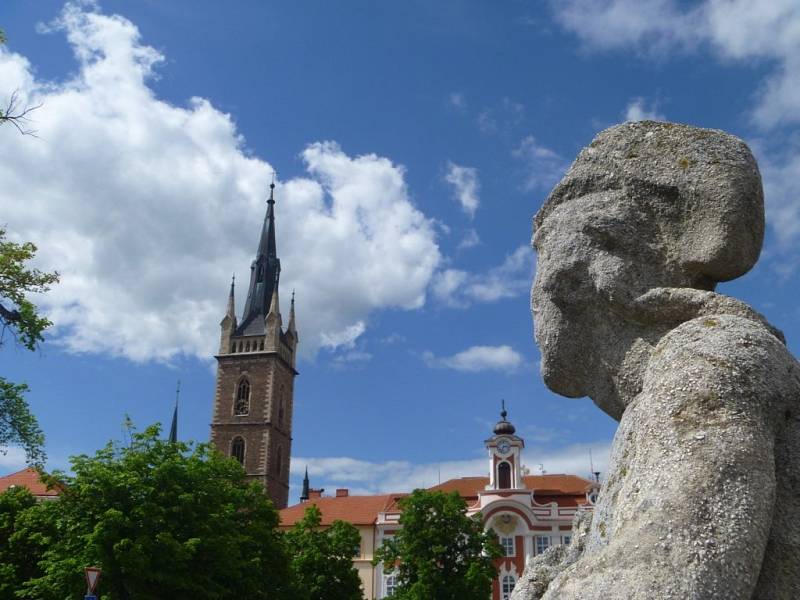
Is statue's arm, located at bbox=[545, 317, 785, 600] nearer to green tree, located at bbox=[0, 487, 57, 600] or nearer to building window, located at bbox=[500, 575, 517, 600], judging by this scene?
green tree, located at bbox=[0, 487, 57, 600]

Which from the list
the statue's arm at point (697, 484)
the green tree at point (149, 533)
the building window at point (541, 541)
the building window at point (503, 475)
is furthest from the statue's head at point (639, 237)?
the building window at point (503, 475)

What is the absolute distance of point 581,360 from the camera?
268 centimetres

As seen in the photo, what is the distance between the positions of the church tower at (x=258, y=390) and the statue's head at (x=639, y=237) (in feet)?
205

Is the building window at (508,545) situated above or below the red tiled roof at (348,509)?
below

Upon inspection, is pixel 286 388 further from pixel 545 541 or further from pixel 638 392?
pixel 638 392

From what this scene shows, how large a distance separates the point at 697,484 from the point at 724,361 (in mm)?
358

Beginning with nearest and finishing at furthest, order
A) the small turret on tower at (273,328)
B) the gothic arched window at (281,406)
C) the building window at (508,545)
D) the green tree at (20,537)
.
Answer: the green tree at (20,537) → the building window at (508,545) → the gothic arched window at (281,406) → the small turret on tower at (273,328)

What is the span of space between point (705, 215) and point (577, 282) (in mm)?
461

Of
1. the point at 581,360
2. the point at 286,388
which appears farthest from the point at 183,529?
the point at 286,388

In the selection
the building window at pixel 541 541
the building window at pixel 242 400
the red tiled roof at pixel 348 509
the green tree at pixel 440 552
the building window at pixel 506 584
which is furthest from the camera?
the building window at pixel 242 400

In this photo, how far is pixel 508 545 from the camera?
49812 mm

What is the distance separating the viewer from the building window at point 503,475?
54094 millimetres

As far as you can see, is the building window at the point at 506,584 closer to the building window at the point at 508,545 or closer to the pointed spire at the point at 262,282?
the building window at the point at 508,545

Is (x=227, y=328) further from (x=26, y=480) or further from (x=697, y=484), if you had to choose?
(x=697, y=484)
